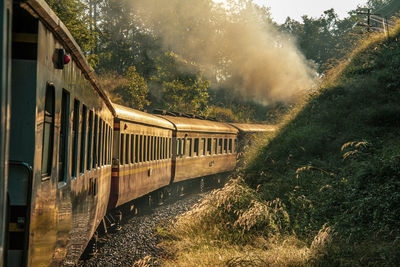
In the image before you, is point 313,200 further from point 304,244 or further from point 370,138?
point 370,138

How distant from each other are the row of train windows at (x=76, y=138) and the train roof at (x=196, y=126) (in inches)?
311

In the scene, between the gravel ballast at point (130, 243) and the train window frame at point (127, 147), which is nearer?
the gravel ballast at point (130, 243)

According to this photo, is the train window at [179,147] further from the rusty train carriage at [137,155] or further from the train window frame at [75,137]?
the train window frame at [75,137]

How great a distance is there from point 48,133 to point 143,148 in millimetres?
8227

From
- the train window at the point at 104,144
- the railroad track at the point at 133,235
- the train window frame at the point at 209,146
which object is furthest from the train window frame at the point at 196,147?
the train window at the point at 104,144

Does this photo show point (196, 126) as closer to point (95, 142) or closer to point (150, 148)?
point (150, 148)

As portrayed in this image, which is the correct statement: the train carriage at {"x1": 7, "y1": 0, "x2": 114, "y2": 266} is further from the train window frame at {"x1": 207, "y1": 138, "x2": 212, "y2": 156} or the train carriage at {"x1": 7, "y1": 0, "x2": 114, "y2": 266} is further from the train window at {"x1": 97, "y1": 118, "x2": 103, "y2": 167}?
the train window frame at {"x1": 207, "y1": 138, "x2": 212, "y2": 156}

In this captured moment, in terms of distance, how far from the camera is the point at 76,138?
184 inches

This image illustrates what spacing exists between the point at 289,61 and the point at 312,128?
1817 centimetres

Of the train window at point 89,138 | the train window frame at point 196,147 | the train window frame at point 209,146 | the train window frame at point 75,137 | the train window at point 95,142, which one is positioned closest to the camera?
the train window frame at point 75,137

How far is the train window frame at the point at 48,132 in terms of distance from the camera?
3.21 m

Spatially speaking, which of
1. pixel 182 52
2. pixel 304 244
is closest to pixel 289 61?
pixel 182 52

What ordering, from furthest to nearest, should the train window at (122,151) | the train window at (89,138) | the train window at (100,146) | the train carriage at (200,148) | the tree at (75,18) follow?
the tree at (75,18), the train carriage at (200,148), the train window at (122,151), the train window at (100,146), the train window at (89,138)

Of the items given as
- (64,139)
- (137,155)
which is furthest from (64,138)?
(137,155)
